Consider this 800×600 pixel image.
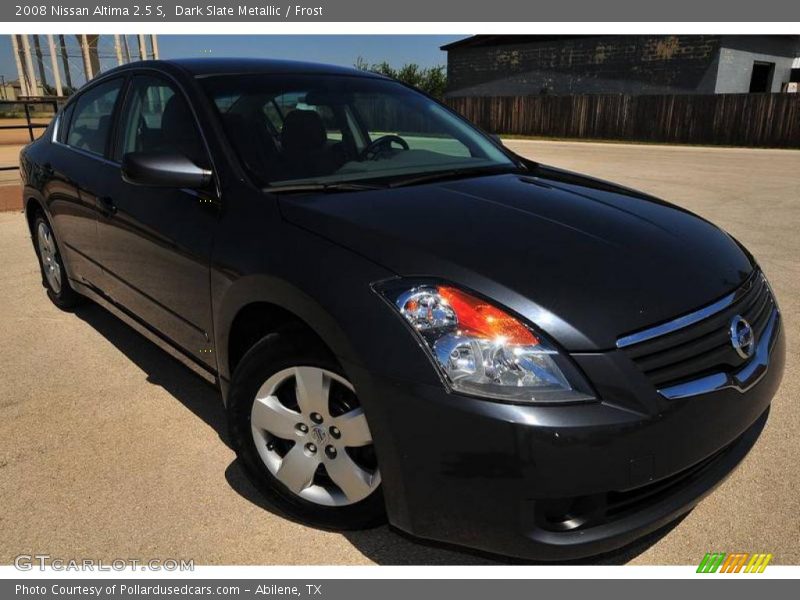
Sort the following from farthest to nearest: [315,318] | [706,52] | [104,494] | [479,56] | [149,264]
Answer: [479,56] < [706,52] < [149,264] < [104,494] < [315,318]

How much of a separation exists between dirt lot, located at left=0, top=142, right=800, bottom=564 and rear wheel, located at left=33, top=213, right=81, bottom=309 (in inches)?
5.8

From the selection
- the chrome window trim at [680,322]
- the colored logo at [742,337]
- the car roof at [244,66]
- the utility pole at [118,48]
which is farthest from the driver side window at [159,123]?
the utility pole at [118,48]

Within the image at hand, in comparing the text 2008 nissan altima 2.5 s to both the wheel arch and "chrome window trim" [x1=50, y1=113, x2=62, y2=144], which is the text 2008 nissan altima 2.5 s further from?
"chrome window trim" [x1=50, y1=113, x2=62, y2=144]

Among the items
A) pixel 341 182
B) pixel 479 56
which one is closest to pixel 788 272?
pixel 341 182

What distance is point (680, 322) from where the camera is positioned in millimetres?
1944

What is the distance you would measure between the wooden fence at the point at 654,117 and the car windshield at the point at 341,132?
64.2ft

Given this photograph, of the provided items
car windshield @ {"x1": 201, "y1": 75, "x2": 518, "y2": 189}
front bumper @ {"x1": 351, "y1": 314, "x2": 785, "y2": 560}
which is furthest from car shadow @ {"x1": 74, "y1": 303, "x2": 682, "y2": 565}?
car windshield @ {"x1": 201, "y1": 75, "x2": 518, "y2": 189}

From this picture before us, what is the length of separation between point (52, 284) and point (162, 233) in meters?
2.41

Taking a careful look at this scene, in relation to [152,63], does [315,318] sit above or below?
below

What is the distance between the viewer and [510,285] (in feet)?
6.17

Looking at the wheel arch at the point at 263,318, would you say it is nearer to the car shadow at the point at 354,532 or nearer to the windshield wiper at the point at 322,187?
the windshield wiper at the point at 322,187

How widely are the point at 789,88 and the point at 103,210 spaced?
1324 inches

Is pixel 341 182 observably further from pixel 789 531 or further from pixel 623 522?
pixel 789 531

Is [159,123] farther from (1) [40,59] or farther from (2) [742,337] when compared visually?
(1) [40,59]
